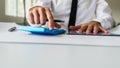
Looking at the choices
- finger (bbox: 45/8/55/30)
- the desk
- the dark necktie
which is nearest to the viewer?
the desk

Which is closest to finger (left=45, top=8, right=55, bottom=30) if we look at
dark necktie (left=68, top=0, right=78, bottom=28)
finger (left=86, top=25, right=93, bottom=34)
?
finger (left=86, top=25, right=93, bottom=34)

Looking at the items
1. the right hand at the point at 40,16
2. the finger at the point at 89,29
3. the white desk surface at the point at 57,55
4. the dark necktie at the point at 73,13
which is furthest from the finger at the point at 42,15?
the dark necktie at the point at 73,13

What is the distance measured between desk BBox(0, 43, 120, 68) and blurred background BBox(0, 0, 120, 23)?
1.85 metres

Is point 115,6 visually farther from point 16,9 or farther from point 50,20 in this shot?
point 50,20

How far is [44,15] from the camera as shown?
33.3 inches

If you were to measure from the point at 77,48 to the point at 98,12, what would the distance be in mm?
725

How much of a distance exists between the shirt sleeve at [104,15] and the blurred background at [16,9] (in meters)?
1.25

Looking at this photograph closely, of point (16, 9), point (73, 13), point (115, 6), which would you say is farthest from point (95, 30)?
point (16, 9)

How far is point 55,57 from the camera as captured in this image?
53 centimetres

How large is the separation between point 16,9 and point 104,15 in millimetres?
1675

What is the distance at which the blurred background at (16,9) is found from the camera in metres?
2.45

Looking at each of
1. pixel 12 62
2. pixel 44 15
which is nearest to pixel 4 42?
pixel 12 62

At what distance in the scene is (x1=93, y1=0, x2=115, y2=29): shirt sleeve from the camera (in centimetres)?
100

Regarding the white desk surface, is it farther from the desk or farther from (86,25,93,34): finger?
(86,25,93,34): finger
